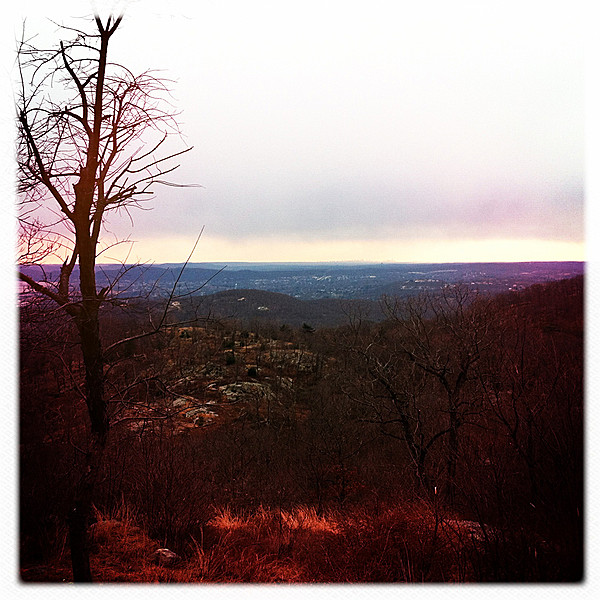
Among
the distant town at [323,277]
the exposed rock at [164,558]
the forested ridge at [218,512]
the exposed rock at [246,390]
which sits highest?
the distant town at [323,277]

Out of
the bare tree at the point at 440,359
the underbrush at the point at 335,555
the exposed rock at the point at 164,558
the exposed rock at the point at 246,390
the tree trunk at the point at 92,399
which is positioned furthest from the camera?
the exposed rock at the point at 246,390

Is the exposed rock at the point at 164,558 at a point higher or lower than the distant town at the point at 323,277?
lower

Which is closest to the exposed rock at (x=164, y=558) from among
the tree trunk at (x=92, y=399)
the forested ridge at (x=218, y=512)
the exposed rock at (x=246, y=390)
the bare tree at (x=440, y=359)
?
the forested ridge at (x=218, y=512)

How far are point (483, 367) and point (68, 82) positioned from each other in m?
11.9

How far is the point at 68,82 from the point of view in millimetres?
3670

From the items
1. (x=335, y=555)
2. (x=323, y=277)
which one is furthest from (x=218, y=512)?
(x=323, y=277)

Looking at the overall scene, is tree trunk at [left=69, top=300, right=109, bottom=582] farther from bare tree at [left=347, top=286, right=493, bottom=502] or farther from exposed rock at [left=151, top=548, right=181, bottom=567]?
bare tree at [left=347, top=286, right=493, bottom=502]

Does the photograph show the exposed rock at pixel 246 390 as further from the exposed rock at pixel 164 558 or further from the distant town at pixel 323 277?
the exposed rock at pixel 164 558

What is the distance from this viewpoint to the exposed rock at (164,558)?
147 inches

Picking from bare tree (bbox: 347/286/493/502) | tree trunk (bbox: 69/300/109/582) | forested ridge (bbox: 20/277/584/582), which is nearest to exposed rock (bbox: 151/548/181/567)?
forested ridge (bbox: 20/277/584/582)

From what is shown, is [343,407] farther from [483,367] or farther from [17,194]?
[17,194]

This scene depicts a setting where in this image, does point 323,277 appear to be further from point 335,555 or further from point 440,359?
point 335,555

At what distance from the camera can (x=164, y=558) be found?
375 centimetres

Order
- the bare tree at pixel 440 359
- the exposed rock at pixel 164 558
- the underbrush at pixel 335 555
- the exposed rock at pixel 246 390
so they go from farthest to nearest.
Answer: the exposed rock at pixel 246 390 < the bare tree at pixel 440 359 < the exposed rock at pixel 164 558 < the underbrush at pixel 335 555
